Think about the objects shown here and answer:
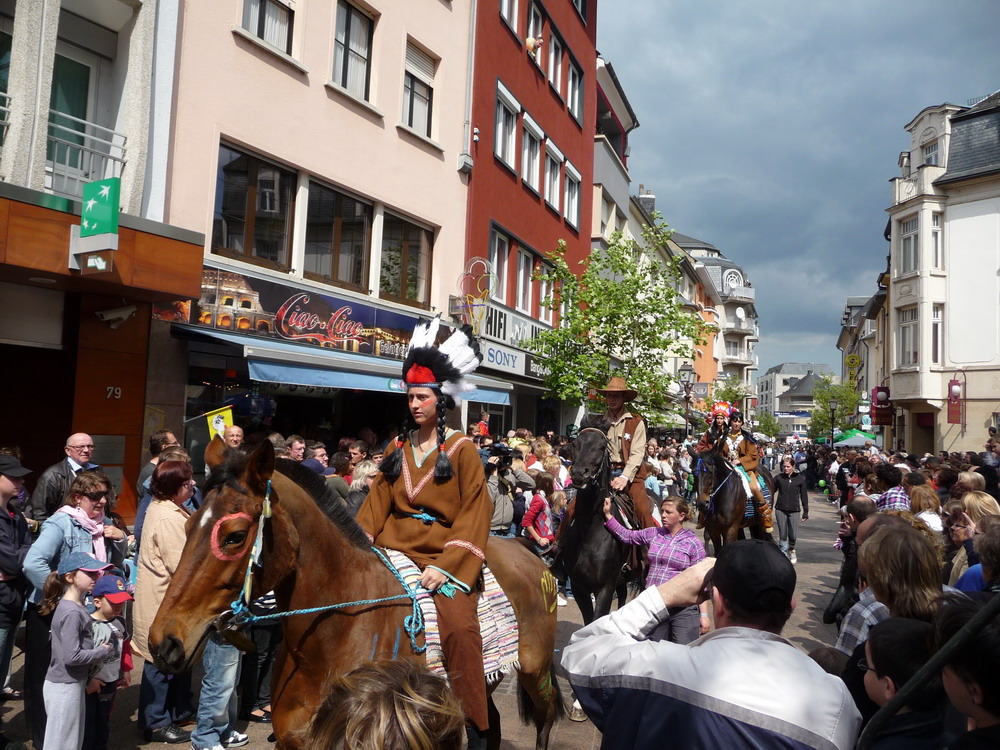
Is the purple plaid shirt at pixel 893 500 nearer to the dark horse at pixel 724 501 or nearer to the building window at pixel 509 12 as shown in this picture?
the dark horse at pixel 724 501

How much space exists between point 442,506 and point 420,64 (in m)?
14.2

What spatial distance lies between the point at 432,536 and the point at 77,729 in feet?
8.26

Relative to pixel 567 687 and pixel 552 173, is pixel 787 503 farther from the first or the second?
pixel 552 173

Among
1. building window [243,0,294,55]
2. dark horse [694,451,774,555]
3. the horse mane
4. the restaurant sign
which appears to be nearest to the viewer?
the horse mane

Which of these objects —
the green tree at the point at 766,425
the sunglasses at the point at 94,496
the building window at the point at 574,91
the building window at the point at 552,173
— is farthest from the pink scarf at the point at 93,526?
the green tree at the point at 766,425

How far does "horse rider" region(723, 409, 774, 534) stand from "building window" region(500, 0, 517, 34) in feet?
41.5

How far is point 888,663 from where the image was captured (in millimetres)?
2398

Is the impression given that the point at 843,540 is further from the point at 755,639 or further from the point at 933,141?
the point at 933,141

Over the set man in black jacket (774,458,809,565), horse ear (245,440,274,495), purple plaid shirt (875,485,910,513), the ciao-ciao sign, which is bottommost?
man in black jacket (774,458,809,565)

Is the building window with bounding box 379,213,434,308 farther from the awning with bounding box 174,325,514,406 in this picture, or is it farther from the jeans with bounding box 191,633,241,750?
the jeans with bounding box 191,633,241,750

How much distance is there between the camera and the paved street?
5.49 metres

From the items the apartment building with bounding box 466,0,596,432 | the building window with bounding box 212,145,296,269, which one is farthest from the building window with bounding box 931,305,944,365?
the building window with bounding box 212,145,296,269

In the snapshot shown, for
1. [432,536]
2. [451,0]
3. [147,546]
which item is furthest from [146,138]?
[451,0]

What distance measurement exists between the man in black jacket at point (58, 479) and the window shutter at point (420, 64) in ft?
37.2
